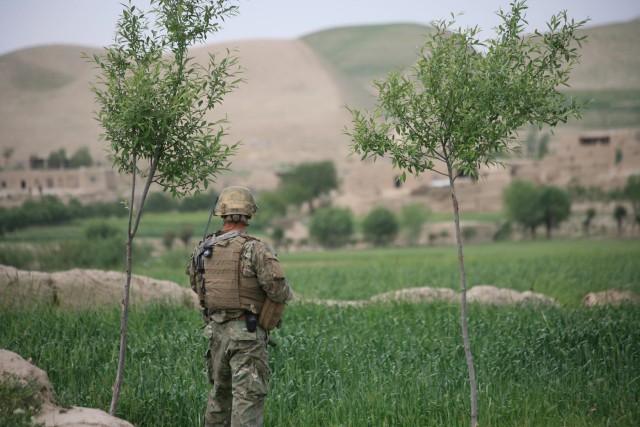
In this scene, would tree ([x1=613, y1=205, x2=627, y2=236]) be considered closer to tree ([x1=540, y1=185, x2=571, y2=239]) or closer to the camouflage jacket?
tree ([x1=540, y1=185, x2=571, y2=239])

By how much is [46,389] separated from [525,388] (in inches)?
228

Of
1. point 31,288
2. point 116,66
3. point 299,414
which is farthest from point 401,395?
point 31,288

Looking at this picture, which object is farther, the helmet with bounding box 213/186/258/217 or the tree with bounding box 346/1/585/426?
the tree with bounding box 346/1/585/426

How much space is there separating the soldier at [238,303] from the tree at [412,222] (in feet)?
252

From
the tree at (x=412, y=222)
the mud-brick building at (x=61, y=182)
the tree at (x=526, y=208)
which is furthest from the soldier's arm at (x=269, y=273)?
the mud-brick building at (x=61, y=182)

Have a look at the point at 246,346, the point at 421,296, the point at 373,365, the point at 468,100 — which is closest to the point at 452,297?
the point at 421,296

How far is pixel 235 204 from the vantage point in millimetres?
8234

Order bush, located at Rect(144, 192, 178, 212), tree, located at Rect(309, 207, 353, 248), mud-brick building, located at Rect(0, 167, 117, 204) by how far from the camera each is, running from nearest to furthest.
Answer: tree, located at Rect(309, 207, 353, 248) < bush, located at Rect(144, 192, 178, 212) < mud-brick building, located at Rect(0, 167, 117, 204)

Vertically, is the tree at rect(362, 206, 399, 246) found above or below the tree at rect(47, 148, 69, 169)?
below

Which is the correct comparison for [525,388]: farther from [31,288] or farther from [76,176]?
[76,176]

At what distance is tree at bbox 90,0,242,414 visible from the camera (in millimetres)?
9094

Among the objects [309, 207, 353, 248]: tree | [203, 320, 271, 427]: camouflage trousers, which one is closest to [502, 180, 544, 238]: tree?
[309, 207, 353, 248]: tree

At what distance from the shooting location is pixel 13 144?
167750 millimetres

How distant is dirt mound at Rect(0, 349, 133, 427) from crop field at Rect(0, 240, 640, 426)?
1.02 feet
